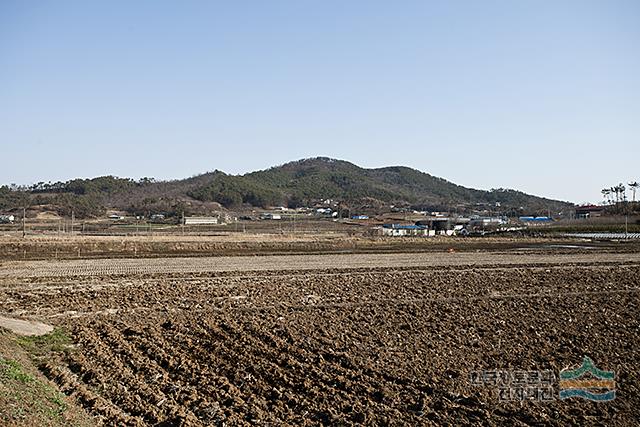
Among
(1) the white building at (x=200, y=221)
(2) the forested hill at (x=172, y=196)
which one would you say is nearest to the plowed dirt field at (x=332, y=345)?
(1) the white building at (x=200, y=221)

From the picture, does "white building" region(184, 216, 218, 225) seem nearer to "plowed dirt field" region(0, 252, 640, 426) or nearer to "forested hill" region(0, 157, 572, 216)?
"forested hill" region(0, 157, 572, 216)

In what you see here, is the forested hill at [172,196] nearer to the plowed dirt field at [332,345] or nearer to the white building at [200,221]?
the white building at [200,221]

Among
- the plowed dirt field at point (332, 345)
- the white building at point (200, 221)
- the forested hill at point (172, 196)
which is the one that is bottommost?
the plowed dirt field at point (332, 345)

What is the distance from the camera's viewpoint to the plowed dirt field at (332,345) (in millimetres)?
8258

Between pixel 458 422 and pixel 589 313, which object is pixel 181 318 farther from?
pixel 589 313

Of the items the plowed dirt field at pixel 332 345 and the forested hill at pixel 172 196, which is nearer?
the plowed dirt field at pixel 332 345

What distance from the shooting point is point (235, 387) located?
930cm

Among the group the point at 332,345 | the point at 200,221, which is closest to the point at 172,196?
the point at 200,221

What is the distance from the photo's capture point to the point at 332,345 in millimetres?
11953

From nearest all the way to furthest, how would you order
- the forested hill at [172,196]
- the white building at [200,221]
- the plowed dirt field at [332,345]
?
the plowed dirt field at [332,345] < the white building at [200,221] < the forested hill at [172,196]

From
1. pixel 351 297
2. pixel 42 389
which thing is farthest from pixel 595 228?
pixel 42 389

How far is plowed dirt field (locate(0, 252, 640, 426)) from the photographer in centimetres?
826

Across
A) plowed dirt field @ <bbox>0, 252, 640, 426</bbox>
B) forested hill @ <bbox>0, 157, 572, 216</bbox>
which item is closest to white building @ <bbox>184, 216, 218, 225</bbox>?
forested hill @ <bbox>0, 157, 572, 216</bbox>

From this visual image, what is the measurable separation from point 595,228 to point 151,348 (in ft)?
264
